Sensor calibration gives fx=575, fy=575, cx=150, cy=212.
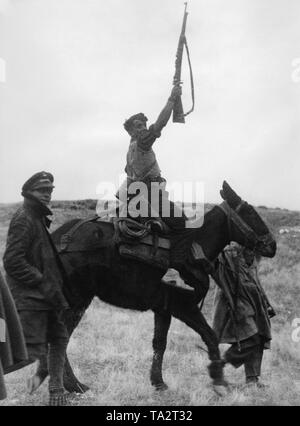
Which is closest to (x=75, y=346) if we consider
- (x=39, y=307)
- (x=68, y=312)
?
(x=68, y=312)

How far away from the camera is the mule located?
25.8 ft

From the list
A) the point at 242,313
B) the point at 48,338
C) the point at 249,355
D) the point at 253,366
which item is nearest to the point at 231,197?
the point at 242,313

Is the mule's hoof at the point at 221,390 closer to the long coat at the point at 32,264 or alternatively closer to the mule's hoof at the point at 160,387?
the mule's hoof at the point at 160,387

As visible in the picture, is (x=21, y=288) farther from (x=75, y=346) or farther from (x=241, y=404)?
(x=75, y=346)

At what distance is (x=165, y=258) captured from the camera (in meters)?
7.87

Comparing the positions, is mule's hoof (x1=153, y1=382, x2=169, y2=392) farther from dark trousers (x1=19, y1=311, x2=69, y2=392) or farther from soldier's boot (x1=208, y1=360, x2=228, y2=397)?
dark trousers (x1=19, y1=311, x2=69, y2=392)

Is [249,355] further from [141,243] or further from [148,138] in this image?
[148,138]

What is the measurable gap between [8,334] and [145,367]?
5.38 meters

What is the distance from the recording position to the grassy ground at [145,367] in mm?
7531

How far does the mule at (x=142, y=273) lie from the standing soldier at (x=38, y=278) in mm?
935

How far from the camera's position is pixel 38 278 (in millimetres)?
6473

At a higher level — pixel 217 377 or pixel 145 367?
pixel 217 377

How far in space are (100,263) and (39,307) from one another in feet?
5.00

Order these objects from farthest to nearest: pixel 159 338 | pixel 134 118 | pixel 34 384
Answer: pixel 159 338 → pixel 134 118 → pixel 34 384
